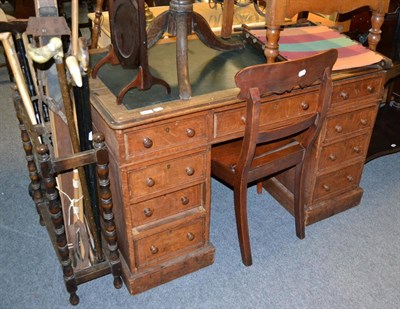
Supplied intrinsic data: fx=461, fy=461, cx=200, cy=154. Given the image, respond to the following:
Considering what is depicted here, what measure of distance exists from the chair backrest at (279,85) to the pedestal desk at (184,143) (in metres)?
0.08

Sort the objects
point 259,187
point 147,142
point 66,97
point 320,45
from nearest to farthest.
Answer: point 66,97 < point 147,142 < point 320,45 < point 259,187

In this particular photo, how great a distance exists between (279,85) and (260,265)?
0.92 metres

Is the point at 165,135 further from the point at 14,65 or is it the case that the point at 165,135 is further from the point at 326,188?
the point at 326,188

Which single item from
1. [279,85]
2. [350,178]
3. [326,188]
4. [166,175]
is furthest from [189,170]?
[350,178]

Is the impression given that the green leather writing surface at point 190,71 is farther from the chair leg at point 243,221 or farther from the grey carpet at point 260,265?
the grey carpet at point 260,265

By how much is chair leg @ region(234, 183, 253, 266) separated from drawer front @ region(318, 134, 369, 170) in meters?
0.50

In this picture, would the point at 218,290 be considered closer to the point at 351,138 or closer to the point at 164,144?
the point at 164,144

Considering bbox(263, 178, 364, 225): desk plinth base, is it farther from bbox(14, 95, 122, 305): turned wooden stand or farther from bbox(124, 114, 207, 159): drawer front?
bbox(14, 95, 122, 305): turned wooden stand

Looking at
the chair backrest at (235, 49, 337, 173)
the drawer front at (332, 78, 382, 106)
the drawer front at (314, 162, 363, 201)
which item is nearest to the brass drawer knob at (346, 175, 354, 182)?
the drawer front at (314, 162, 363, 201)

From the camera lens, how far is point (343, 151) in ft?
7.56

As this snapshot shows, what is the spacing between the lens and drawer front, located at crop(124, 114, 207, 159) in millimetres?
1654

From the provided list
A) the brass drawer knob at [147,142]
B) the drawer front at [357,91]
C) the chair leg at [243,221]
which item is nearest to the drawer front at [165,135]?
the brass drawer knob at [147,142]

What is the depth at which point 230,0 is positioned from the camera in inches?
87.8

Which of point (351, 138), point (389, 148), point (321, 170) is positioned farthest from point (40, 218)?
point (389, 148)
